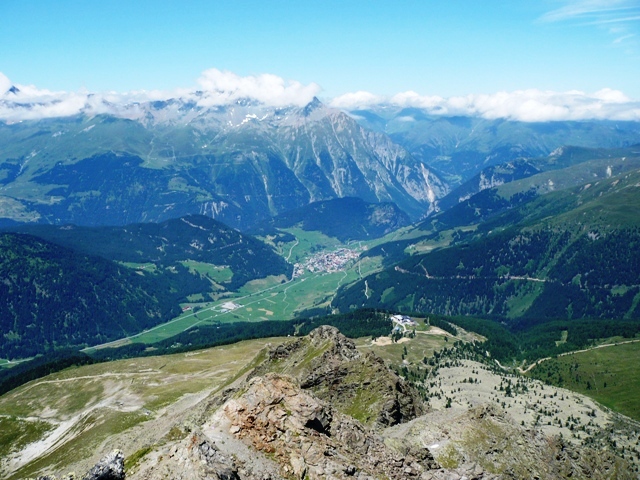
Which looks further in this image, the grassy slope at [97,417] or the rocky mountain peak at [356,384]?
the grassy slope at [97,417]

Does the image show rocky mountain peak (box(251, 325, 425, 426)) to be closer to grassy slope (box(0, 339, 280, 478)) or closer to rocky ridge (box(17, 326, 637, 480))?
rocky ridge (box(17, 326, 637, 480))

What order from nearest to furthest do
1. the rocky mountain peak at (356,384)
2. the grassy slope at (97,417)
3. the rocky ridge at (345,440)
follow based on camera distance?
the rocky ridge at (345,440)
the rocky mountain peak at (356,384)
the grassy slope at (97,417)

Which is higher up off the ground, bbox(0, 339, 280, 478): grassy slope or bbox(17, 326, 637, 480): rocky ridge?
bbox(17, 326, 637, 480): rocky ridge

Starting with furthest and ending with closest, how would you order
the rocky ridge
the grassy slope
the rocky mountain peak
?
1. the grassy slope
2. the rocky mountain peak
3. the rocky ridge

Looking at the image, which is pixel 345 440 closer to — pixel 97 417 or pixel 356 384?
pixel 356 384

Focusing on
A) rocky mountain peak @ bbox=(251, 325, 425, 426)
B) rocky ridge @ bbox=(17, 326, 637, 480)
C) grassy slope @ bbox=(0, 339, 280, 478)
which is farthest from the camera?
grassy slope @ bbox=(0, 339, 280, 478)

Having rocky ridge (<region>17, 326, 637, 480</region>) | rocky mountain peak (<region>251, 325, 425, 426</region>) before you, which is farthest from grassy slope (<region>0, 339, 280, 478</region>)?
rocky ridge (<region>17, 326, 637, 480</region>)

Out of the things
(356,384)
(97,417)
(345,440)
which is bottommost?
(97,417)

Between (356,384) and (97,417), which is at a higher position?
(356,384)

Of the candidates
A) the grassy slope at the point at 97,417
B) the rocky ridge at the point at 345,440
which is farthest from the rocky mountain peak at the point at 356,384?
the grassy slope at the point at 97,417

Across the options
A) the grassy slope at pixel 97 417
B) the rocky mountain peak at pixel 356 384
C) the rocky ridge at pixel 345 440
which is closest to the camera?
the rocky ridge at pixel 345 440

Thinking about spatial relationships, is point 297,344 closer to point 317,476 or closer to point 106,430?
point 106,430

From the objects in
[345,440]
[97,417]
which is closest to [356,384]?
[345,440]

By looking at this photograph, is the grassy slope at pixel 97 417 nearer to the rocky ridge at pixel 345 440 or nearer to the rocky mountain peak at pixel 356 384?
the rocky mountain peak at pixel 356 384
